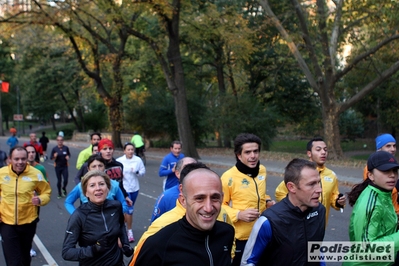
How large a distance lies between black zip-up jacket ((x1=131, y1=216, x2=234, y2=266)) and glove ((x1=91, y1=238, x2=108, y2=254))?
5.41ft

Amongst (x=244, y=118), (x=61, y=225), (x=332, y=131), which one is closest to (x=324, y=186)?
(x=61, y=225)

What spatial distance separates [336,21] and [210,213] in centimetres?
1817

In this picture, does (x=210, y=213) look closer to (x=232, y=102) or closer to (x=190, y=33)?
(x=190, y=33)

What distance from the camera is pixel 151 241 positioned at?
2742 mm

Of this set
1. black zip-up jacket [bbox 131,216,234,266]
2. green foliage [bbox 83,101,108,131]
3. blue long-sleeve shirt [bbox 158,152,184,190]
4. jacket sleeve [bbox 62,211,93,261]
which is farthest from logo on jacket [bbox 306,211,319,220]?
green foliage [bbox 83,101,108,131]

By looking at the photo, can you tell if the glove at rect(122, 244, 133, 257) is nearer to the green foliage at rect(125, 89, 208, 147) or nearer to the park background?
the park background

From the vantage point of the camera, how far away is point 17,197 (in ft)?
19.4

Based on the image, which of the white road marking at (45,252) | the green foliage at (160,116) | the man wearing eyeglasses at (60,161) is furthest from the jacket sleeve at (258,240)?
the green foliage at (160,116)

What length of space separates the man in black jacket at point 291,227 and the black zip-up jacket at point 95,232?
1.54 metres

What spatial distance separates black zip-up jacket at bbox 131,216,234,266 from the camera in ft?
8.77

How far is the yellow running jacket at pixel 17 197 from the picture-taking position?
5859 millimetres

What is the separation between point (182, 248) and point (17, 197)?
12.8ft

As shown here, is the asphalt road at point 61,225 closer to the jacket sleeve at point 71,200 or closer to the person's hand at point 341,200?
the jacket sleeve at point 71,200

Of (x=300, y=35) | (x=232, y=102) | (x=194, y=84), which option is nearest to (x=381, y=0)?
(x=300, y=35)
